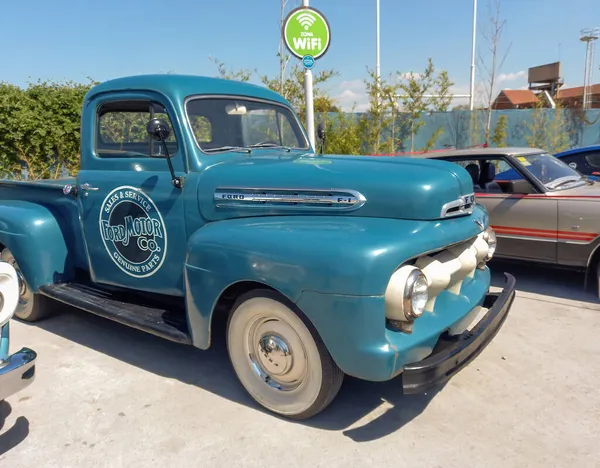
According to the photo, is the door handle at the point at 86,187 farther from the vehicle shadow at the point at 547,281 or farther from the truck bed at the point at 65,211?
the vehicle shadow at the point at 547,281

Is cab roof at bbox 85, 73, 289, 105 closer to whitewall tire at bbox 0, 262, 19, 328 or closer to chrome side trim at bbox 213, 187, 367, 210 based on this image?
chrome side trim at bbox 213, 187, 367, 210

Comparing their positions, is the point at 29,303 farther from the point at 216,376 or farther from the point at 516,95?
the point at 516,95

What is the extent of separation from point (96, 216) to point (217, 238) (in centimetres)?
141

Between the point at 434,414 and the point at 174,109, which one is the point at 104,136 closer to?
the point at 174,109

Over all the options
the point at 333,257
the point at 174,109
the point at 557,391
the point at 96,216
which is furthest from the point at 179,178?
the point at 557,391

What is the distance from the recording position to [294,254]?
2498 millimetres

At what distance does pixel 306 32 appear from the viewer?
21.5 ft

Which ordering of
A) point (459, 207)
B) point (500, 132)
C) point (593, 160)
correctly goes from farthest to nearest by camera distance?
point (500, 132) < point (593, 160) < point (459, 207)

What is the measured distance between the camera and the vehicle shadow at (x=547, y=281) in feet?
16.6

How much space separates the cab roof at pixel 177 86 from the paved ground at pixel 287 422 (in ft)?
6.48

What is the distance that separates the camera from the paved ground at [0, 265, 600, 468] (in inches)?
101

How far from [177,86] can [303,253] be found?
1731mm

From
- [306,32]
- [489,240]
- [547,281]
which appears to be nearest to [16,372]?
[489,240]

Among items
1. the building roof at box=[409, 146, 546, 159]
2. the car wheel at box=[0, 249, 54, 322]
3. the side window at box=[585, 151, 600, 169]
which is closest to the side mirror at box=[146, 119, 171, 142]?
the car wheel at box=[0, 249, 54, 322]
